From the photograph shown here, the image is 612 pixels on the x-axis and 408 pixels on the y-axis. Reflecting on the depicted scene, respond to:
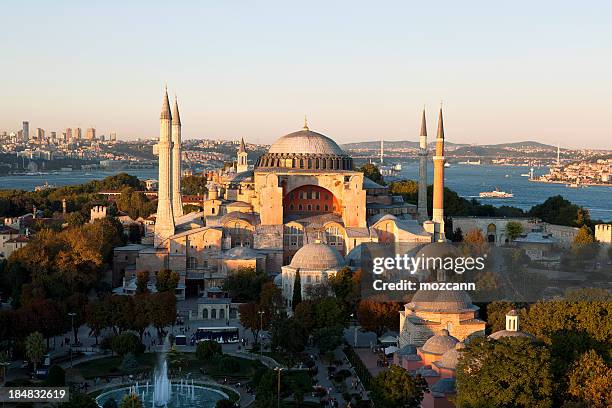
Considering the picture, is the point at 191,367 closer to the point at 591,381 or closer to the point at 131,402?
the point at 131,402

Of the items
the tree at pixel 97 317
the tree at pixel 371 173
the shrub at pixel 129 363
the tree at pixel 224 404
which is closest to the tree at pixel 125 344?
the shrub at pixel 129 363

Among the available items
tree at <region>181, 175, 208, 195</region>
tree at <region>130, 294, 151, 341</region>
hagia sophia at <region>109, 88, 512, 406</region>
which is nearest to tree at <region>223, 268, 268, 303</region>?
hagia sophia at <region>109, 88, 512, 406</region>

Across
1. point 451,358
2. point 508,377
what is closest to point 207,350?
point 451,358

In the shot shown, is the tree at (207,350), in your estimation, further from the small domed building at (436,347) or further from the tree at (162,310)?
the small domed building at (436,347)

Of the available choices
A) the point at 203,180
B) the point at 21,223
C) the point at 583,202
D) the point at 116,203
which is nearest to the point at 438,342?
the point at 21,223

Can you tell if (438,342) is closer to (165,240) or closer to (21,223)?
(165,240)

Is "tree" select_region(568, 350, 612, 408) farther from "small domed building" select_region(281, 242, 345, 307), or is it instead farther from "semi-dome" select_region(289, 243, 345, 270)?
"semi-dome" select_region(289, 243, 345, 270)
